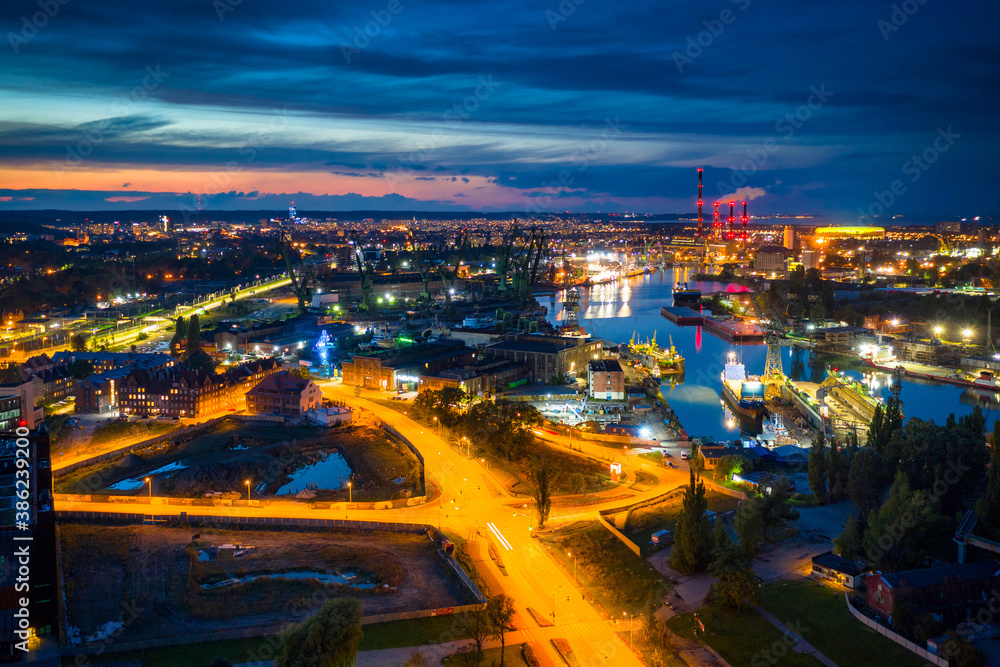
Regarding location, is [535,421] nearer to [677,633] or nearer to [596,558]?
[596,558]

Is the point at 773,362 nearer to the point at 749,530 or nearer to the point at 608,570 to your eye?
the point at 749,530

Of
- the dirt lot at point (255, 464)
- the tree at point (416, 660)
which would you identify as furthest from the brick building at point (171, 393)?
the tree at point (416, 660)

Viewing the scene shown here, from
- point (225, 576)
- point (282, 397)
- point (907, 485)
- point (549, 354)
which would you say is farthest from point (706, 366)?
point (225, 576)

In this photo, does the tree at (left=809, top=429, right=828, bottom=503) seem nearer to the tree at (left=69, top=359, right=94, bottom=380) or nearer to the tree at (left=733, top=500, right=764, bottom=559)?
the tree at (left=733, top=500, right=764, bottom=559)

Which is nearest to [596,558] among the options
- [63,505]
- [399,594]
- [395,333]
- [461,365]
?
[399,594]

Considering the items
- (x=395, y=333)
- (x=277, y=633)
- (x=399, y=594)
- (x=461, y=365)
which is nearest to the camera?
(x=277, y=633)

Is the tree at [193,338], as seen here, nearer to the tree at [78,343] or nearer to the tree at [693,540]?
the tree at [78,343]

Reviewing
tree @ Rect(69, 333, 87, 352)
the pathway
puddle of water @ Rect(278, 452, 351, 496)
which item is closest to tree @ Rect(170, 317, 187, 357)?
tree @ Rect(69, 333, 87, 352)
